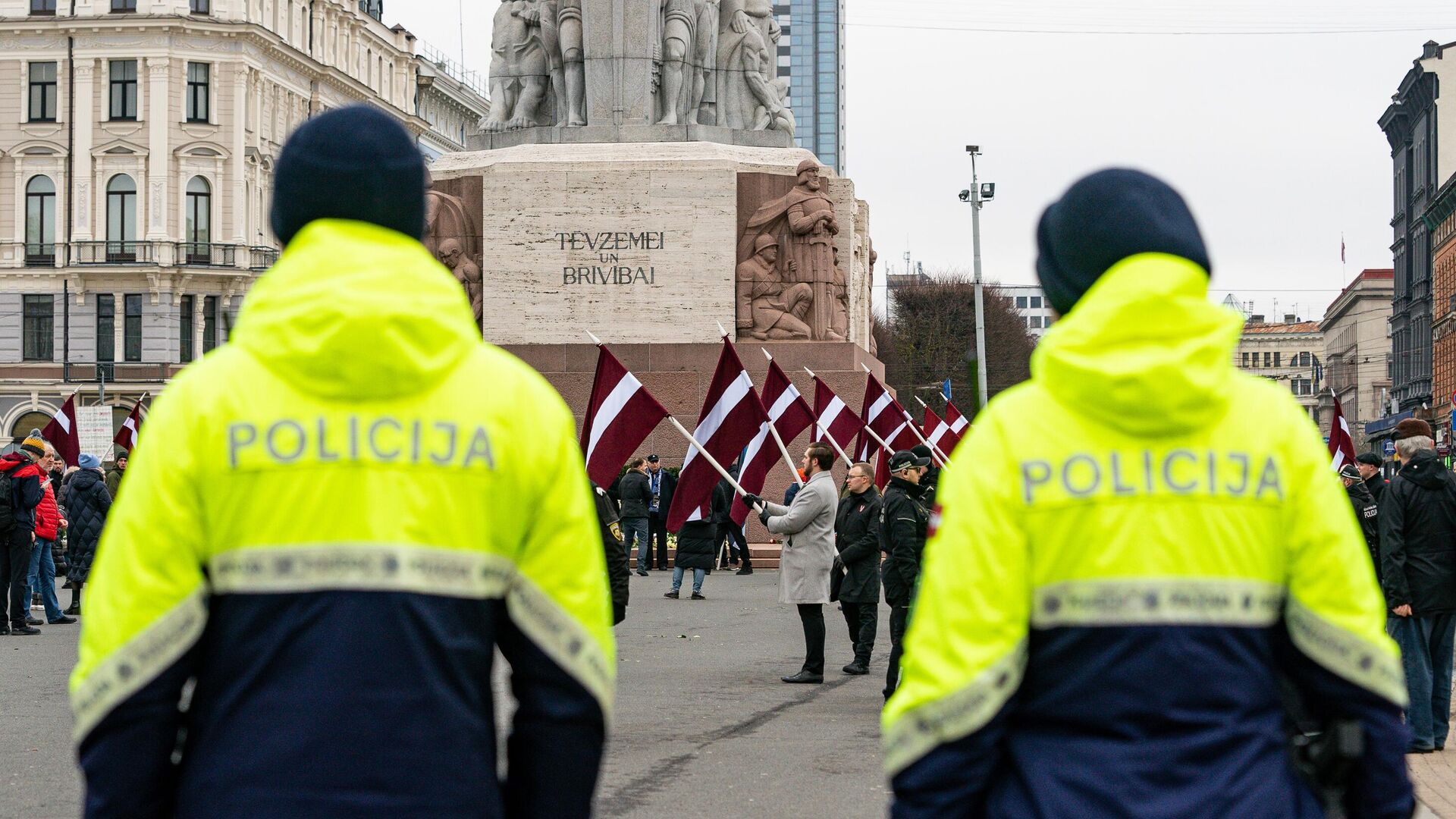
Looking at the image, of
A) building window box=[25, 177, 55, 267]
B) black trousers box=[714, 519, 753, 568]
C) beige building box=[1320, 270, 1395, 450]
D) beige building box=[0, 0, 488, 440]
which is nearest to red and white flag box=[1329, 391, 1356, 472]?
black trousers box=[714, 519, 753, 568]

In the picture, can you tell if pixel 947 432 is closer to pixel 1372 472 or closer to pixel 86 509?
pixel 86 509

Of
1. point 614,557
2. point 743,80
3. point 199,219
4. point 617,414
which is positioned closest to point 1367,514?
point 614,557

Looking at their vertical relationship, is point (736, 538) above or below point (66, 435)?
below

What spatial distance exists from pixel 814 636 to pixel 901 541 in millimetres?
1419

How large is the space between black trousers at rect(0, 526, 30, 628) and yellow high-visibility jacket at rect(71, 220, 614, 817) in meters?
14.3

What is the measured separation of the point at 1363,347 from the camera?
13262 cm

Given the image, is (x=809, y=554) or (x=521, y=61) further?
(x=521, y=61)

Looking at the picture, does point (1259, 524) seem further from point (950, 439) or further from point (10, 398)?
point (10, 398)

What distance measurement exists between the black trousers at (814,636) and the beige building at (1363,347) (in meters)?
115

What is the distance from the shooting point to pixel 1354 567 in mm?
3268

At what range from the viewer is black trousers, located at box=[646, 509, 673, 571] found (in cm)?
2534

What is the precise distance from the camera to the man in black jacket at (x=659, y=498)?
2455 cm

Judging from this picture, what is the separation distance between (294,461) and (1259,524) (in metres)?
1.47

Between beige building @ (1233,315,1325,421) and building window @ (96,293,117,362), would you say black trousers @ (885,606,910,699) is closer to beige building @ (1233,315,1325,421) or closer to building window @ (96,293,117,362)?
building window @ (96,293,117,362)
